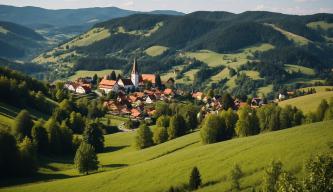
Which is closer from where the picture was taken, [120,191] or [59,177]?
[120,191]

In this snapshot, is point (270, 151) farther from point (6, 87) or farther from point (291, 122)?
point (6, 87)

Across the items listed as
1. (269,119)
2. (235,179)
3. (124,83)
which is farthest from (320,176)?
(124,83)

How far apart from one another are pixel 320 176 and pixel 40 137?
6140 cm

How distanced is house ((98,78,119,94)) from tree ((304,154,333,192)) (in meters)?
141

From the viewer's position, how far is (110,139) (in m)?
98.7

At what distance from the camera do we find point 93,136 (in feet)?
283

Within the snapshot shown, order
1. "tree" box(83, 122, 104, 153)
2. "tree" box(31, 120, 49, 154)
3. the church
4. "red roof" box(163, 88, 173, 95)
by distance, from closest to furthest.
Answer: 1. "tree" box(31, 120, 49, 154)
2. "tree" box(83, 122, 104, 153)
3. "red roof" box(163, 88, 173, 95)
4. the church

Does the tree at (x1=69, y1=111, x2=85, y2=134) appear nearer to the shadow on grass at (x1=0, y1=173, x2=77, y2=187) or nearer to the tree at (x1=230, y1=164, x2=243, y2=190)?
the shadow on grass at (x1=0, y1=173, x2=77, y2=187)

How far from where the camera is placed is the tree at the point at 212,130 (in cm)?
7494

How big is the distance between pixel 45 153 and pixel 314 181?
61.2 m

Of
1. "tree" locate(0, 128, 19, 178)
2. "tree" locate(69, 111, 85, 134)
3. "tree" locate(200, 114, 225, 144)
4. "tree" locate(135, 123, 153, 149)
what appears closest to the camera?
"tree" locate(0, 128, 19, 178)

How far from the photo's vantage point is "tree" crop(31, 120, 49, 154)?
260 ft

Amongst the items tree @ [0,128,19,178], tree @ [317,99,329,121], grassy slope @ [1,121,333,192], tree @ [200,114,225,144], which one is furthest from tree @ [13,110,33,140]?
tree @ [317,99,329,121]

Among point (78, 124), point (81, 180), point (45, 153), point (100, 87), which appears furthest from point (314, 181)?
point (100, 87)
